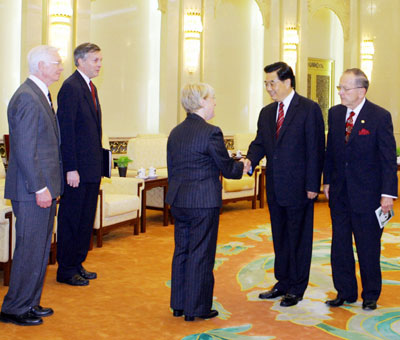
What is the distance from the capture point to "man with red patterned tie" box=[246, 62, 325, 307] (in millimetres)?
4152

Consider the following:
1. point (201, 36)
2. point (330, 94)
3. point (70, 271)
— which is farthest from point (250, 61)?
point (70, 271)

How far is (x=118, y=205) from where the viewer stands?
6422 mm

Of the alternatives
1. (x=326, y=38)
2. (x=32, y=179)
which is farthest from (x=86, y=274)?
(x=326, y=38)

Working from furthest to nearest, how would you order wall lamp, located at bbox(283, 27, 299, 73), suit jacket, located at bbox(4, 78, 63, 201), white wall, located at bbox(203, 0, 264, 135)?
wall lamp, located at bbox(283, 27, 299, 73)
white wall, located at bbox(203, 0, 264, 135)
suit jacket, located at bbox(4, 78, 63, 201)

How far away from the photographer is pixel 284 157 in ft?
13.7

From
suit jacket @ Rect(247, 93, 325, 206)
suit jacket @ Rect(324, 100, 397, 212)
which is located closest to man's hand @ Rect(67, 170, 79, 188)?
suit jacket @ Rect(247, 93, 325, 206)

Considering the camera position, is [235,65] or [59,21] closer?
[59,21]

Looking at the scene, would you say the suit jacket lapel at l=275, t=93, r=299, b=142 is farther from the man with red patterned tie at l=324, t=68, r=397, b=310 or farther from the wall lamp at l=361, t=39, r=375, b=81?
the wall lamp at l=361, t=39, r=375, b=81

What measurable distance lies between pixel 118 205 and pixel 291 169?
8.97 feet

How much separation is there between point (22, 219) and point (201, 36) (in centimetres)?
645

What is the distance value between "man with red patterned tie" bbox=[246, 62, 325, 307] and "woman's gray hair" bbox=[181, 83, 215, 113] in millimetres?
635

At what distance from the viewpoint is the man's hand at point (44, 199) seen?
3.68 meters

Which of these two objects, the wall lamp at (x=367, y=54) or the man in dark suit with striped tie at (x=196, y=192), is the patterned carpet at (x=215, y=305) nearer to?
the man in dark suit with striped tie at (x=196, y=192)

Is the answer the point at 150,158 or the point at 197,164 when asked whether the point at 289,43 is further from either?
the point at 197,164
